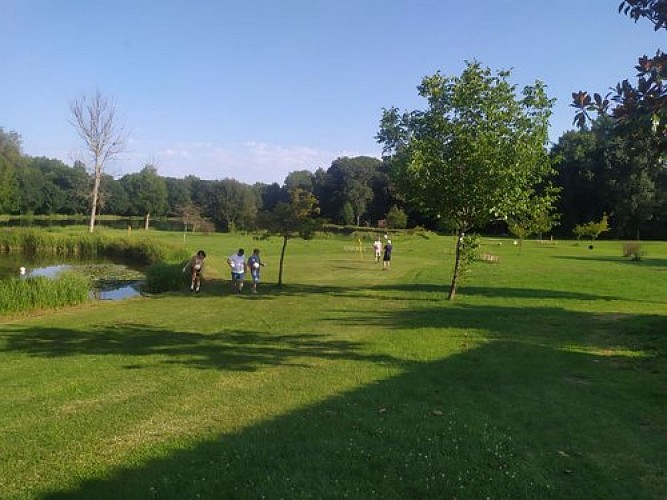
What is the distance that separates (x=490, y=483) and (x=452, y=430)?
1317 mm

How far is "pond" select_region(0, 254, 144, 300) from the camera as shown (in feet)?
83.0

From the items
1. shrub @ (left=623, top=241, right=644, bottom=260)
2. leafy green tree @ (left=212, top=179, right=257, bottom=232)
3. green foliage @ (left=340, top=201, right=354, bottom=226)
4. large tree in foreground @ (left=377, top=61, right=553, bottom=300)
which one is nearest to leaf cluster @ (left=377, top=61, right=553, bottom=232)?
large tree in foreground @ (left=377, top=61, right=553, bottom=300)

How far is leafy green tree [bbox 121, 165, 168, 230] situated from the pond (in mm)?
77530

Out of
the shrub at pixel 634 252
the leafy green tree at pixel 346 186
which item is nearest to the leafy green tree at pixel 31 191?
the leafy green tree at pixel 346 186

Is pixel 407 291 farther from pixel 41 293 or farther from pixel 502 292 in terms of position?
pixel 41 293

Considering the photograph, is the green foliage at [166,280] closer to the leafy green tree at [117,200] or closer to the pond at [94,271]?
the pond at [94,271]

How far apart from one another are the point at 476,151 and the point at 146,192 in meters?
108

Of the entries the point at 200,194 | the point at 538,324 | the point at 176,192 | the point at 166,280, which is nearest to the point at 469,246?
the point at 538,324

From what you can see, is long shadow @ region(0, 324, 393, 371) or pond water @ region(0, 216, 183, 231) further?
pond water @ region(0, 216, 183, 231)

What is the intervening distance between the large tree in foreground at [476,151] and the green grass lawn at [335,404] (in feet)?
13.1

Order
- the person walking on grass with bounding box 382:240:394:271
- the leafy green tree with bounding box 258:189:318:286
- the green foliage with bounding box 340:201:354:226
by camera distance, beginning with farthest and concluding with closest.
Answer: the green foliage with bounding box 340:201:354:226 → the person walking on grass with bounding box 382:240:394:271 → the leafy green tree with bounding box 258:189:318:286

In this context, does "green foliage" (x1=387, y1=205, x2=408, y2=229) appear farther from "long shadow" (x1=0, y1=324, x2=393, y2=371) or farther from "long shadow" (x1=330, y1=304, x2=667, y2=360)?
"long shadow" (x1=0, y1=324, x2=393, y2=371)

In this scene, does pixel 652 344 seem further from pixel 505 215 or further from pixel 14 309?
pixel 14 309

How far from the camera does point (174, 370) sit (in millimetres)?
9758
